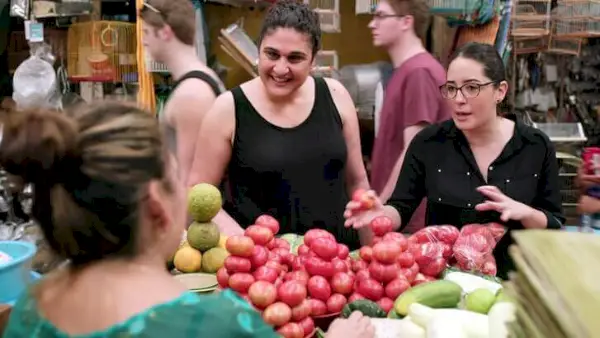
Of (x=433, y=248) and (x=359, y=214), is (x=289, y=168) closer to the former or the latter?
(x=359, y=214)

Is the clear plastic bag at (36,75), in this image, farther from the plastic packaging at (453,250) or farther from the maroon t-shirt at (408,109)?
the plastic packaging at (453,250)

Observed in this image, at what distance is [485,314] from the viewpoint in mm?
1680

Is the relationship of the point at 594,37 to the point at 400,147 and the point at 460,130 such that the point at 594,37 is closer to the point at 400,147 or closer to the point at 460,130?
the point at 400,147

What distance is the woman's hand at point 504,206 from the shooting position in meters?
2.13

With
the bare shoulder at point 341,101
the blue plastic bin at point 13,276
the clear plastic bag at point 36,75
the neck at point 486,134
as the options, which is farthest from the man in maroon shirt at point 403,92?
the clear plastic bag at point 36,75

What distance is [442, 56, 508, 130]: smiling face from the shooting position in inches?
92.7

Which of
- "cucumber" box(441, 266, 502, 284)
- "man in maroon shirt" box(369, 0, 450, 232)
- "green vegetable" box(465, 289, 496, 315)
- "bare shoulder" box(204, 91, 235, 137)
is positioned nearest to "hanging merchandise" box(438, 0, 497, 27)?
"man in maroon shirt" box(369, 0, 450, 232)

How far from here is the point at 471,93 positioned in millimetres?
2355

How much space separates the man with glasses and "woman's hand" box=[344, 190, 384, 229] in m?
0.89

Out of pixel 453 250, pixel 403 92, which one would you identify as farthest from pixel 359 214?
pixel 403 92

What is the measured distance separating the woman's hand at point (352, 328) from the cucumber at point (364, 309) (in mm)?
99

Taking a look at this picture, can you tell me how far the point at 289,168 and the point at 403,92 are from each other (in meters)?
1.05

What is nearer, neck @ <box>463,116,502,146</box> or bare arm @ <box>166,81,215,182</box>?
neck @ <box>463,116,502,146</box>

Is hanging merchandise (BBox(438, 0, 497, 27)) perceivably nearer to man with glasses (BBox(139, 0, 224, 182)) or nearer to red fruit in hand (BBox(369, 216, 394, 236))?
man with glasses (BBox(139, 0, 224, 182))
